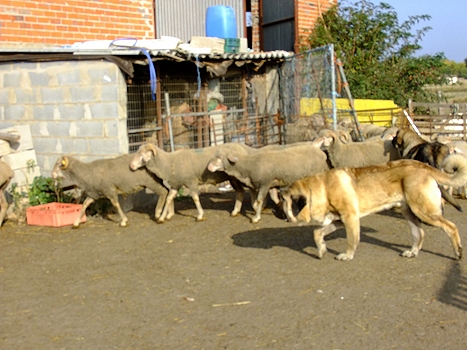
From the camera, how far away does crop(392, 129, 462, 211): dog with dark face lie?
10336 millimetres

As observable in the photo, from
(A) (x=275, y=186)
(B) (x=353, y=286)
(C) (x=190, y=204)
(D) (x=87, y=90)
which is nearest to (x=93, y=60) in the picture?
(D) (x=87, y=90)

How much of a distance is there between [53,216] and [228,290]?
4.91 metres

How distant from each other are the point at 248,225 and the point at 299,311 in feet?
13.9

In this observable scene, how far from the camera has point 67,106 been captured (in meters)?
11.9

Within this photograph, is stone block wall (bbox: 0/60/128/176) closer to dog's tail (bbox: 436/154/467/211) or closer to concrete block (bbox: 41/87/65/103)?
concrete block (bbox: 41/87/65/103)

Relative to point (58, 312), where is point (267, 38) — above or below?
above

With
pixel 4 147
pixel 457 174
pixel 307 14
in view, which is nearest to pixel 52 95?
pixel 4 147

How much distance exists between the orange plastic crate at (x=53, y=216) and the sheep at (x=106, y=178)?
0.51 ft

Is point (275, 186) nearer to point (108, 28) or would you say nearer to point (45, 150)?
point (45, 150)

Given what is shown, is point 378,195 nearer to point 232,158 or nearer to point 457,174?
point 457,174

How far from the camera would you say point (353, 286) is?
6.95m

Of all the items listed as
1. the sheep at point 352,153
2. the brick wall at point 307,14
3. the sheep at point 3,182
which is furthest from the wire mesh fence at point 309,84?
the sheep at point 3,182

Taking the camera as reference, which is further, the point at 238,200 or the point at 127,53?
the point at 127,53

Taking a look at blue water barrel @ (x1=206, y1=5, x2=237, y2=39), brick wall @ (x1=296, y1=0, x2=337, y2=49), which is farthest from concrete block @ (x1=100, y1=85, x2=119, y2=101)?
brick wall @ (x1=296, y1=0, x2=337, y2=49)
